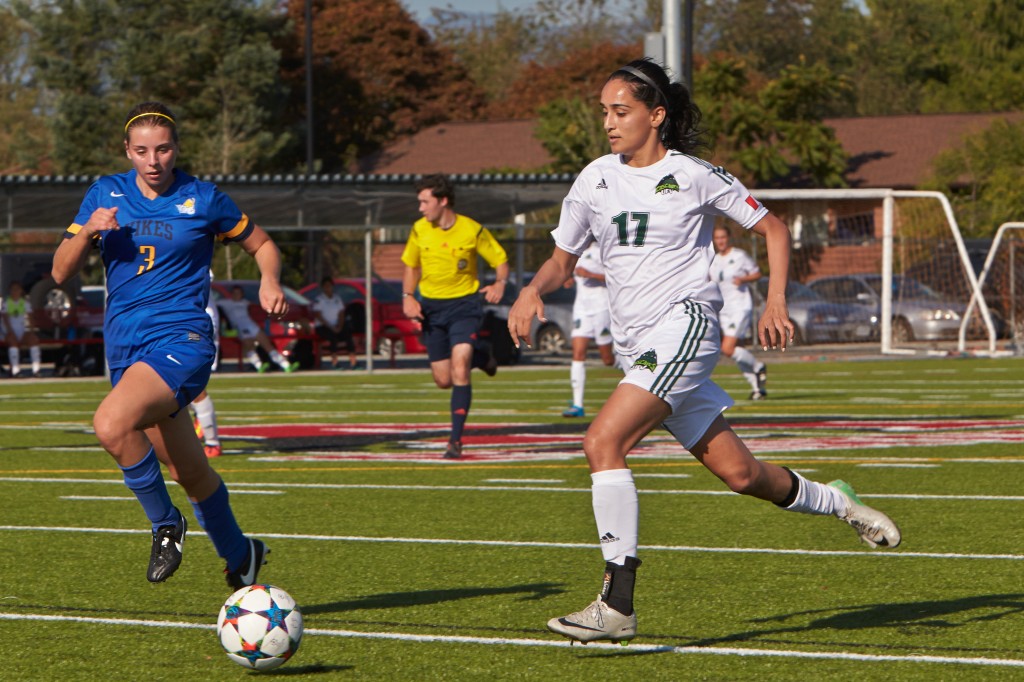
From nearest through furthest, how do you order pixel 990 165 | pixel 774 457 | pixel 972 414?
pixel 774 457 → pixel 972 414 → pixel 990 165

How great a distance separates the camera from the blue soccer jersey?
662cm

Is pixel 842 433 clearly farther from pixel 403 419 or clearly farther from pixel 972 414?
pixel 403 419

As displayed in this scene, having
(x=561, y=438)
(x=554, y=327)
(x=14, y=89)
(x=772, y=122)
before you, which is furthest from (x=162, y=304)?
(x=14, y=89)

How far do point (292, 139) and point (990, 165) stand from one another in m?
21.9

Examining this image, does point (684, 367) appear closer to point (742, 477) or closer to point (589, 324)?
point (742, 477)

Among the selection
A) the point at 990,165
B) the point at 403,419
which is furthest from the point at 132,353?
the point at 990,165

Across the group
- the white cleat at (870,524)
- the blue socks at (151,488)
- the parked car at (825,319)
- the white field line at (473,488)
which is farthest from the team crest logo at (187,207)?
the parked car at (825,319)

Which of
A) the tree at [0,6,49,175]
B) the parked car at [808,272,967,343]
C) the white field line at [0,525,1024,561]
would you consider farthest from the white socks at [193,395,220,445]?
the tree at [0,6,49,175]

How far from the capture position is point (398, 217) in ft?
110

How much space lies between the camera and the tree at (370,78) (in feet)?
202

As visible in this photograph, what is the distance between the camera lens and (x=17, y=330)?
28.1 meters

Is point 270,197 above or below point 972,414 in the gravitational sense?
above

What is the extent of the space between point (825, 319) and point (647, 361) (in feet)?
89.3

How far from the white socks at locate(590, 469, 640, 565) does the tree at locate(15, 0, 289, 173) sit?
46266 mm
